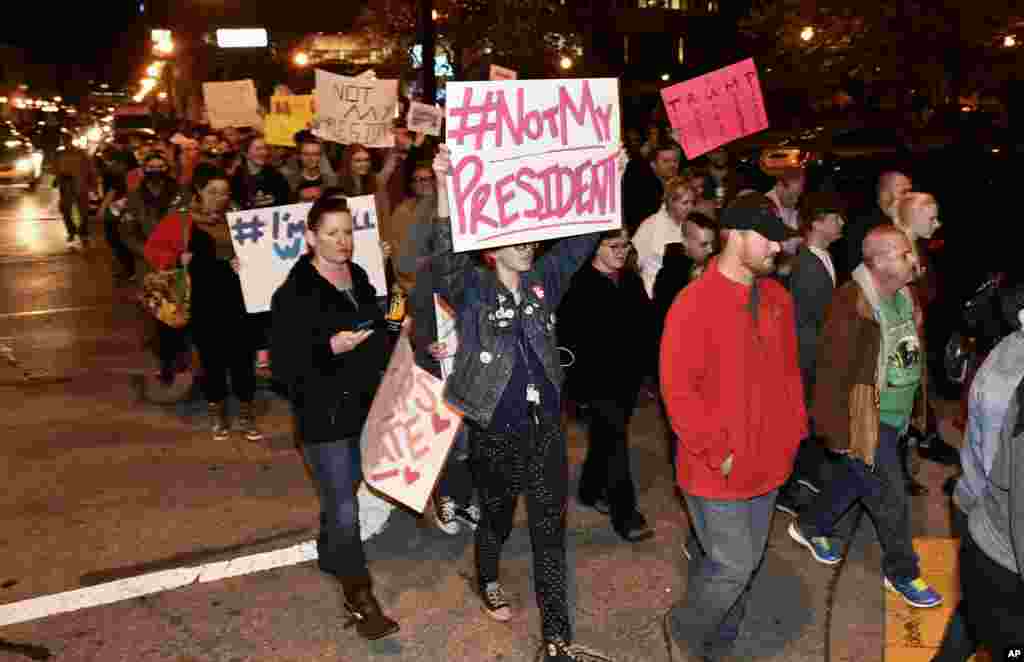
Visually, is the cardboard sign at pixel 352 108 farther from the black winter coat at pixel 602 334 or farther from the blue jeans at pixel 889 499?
the blue jeans at pixel 889 499

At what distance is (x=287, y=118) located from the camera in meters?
13.8

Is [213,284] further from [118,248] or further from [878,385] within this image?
[118,248]

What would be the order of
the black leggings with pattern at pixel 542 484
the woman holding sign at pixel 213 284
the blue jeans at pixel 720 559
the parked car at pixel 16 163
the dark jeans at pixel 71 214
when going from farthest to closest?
the parked car at pixel 16 163
the dark jeans at pixel 71 214
the woman holding sign at pixel 213 284
the black leggings with pattern at pixel 542 484
the blue jeans at pixel 720 559

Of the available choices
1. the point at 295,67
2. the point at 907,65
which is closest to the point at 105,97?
the point at 295,67

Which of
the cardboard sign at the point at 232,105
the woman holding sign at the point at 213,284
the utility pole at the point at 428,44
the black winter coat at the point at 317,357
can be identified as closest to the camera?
the black winter coat at the point at 317,357

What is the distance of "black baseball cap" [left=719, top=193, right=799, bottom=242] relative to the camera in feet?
12.7

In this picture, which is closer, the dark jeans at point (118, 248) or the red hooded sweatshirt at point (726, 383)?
the red hooded sweatshirt at point (726, 383)

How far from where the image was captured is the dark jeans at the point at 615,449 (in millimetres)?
5578

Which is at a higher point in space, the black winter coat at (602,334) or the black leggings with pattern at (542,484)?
the black winter coat at (602,334)

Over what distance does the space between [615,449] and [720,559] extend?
158cm

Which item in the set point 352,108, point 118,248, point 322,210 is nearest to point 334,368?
point 322,210

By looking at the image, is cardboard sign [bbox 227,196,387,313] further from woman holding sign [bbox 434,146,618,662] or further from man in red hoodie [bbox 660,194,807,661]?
man in red hoodie [bbox 660,194,807,661]

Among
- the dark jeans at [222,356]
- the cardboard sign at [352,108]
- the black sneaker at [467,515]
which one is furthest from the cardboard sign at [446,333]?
the cardboard sign at [352,108]

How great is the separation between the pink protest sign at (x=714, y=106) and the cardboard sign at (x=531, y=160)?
335 centimetres
